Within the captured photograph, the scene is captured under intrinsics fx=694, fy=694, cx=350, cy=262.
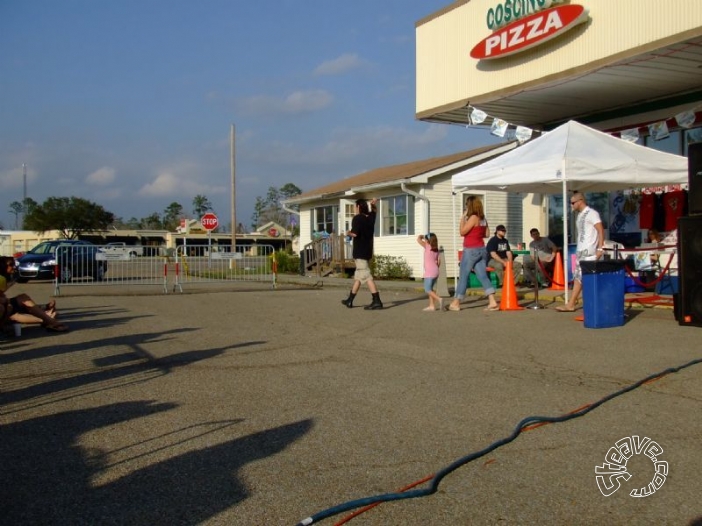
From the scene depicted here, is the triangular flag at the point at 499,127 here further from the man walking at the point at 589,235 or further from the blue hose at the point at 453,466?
the blue hose at the point at 453,466

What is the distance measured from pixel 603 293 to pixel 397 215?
47.4 feet

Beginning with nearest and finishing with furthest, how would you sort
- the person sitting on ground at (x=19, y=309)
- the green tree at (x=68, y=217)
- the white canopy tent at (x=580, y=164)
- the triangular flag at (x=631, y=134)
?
the person sitting on ground at (x=19, y=309) → the white canopy tent at (x=580, y=164) → the triangular flag at (x=631, y=134) → the green tree at (x=68, y=217)

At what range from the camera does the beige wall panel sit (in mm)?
12078

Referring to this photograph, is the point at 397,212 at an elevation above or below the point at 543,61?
below

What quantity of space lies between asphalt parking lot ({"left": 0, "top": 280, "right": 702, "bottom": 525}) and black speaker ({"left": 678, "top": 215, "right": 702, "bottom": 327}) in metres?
0.38

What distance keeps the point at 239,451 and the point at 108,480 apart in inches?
32.1

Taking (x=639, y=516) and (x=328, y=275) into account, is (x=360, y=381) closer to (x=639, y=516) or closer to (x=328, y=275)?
(x=639, y=516)

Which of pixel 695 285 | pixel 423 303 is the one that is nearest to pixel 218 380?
pixel 695 285

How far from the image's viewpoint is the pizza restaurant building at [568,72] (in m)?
12.4

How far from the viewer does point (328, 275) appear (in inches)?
981

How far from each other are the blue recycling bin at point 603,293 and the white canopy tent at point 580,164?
1.73 metres

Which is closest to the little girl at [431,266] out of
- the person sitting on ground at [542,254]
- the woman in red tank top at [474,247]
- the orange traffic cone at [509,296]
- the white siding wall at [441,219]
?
the woman in red tank top at [474,247]

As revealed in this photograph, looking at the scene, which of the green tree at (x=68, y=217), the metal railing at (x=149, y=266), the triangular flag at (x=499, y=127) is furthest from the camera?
the green tree at (x=68, y=217)

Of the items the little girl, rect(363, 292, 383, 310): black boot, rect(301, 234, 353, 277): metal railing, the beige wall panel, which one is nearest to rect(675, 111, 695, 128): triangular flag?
the beige wall panel
